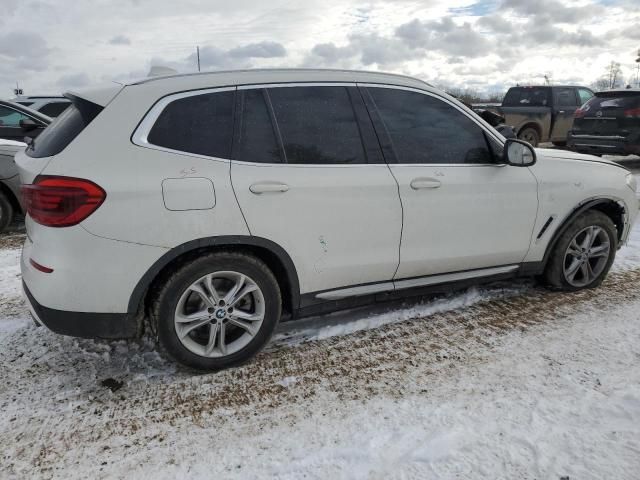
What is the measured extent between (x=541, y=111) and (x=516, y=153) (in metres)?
10.8

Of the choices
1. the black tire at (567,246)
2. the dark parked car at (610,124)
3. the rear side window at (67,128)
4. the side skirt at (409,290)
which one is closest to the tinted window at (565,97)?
the dark parked car at (610,124)

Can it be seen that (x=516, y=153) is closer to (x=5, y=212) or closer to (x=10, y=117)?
(x=5, y=212)

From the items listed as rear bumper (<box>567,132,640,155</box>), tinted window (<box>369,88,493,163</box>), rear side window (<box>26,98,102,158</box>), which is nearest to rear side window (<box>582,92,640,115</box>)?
rear bumper (<box>567,132,640,155</box>)

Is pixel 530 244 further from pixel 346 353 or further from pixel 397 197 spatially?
pixel 346 353

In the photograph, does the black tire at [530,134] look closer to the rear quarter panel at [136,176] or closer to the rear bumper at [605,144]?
the rear bumper at [605,144]

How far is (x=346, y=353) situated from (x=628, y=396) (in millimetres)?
1579

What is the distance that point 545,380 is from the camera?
2836 millimetres

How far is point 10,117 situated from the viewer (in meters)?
7.54

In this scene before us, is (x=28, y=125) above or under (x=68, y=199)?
above

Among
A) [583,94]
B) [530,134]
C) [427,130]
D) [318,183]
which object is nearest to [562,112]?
[530,134]

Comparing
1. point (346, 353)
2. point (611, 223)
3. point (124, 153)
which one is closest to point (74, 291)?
point (124, 153)

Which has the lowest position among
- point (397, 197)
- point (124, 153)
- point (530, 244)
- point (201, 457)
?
point (201, 457)

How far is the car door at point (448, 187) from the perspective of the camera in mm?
3295

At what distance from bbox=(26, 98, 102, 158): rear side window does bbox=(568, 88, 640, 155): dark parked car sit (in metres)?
10.4
